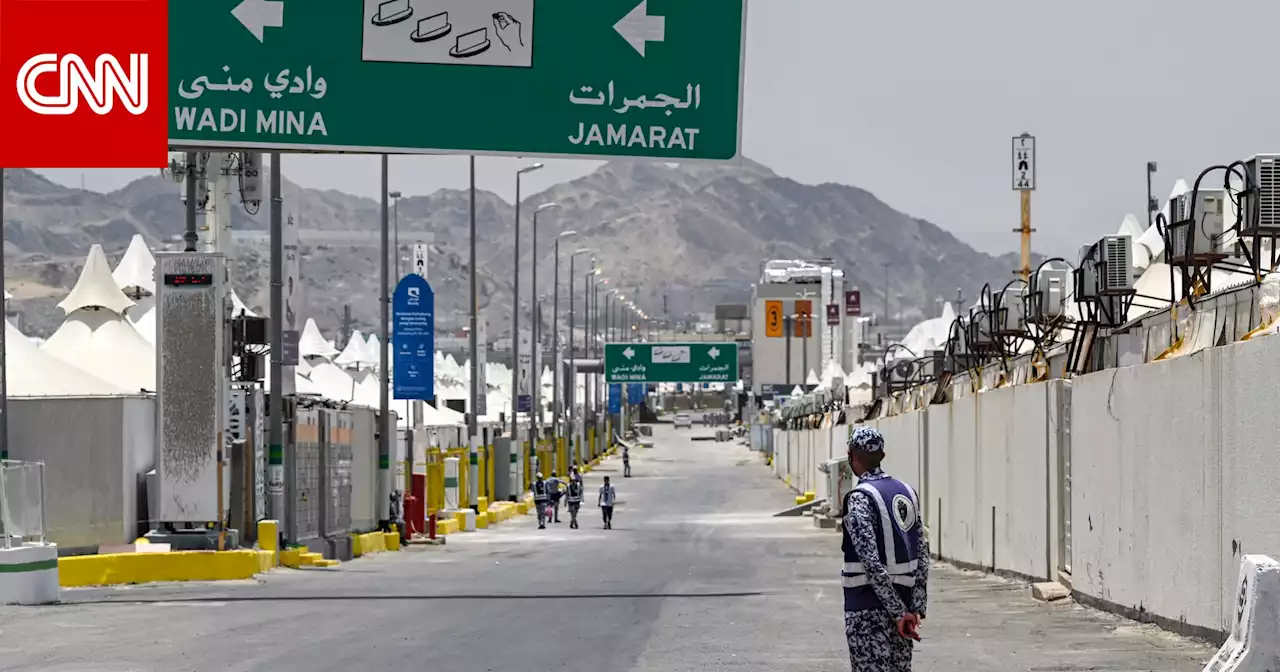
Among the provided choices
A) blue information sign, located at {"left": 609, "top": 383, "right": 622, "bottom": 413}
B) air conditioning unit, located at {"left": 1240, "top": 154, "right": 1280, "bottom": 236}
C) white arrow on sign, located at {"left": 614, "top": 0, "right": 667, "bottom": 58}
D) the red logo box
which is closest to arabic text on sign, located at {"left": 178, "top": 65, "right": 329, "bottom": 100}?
white arrow on sign, located at {"left": 614, "top": 0, "right": 667, "bottom": 58}

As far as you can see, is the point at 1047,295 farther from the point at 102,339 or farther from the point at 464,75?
the point at 102,339

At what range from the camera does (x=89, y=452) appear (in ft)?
95.9

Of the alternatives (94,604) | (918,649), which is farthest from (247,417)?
(918,649)

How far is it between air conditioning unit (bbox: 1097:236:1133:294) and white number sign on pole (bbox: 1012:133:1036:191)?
2378 cm

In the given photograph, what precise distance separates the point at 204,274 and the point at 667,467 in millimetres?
86146

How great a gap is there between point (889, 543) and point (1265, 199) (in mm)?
7388

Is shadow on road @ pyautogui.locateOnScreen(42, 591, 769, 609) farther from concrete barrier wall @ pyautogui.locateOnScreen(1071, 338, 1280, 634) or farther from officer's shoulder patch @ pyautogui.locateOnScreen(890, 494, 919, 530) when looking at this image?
officer's shoulder patch @ pyautogui.locateOnScreen(890, 494, 919, 530)

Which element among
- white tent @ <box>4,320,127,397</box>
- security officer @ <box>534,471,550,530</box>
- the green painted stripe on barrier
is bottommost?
security officer @ <box>534,471,550,530</box>

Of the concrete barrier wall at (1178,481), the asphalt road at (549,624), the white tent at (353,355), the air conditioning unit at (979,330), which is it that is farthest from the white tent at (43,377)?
the white tent at (353,355)

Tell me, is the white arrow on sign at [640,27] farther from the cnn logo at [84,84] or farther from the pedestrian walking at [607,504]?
the pedestrian walking at [607,504]

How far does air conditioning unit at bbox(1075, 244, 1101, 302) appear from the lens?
21203mm

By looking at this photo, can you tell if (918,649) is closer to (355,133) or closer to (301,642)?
(301,642)

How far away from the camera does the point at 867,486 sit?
977 centimetres

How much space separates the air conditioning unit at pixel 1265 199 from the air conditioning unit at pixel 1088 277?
16.8 ft
